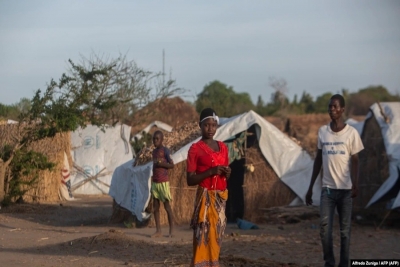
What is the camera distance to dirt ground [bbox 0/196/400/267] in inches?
316

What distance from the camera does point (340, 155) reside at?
6977 mm

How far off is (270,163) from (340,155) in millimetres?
6574

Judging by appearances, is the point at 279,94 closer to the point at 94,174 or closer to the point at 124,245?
the point at 94,174

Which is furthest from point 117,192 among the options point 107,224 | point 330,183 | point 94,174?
point 94,174

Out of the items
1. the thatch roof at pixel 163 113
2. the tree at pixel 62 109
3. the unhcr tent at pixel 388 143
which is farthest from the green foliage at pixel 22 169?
the thatch roof at pixel 163 113

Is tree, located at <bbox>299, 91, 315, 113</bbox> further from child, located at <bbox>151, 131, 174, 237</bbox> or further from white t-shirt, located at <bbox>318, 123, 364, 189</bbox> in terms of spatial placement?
white t-shirt, located at <bbox>318, 123, 364, 189</bbox>

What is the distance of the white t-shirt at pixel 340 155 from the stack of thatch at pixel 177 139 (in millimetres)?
6458

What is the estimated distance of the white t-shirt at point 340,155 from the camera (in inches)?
275

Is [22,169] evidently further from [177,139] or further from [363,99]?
[363,99]

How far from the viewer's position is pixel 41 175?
17625 mm

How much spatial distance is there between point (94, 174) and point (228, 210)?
9399mm

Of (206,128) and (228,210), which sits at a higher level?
(206,128)

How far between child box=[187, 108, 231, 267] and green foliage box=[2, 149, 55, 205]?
10.4 meters

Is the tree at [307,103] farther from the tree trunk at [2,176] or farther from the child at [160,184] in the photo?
the child at [160,184]
